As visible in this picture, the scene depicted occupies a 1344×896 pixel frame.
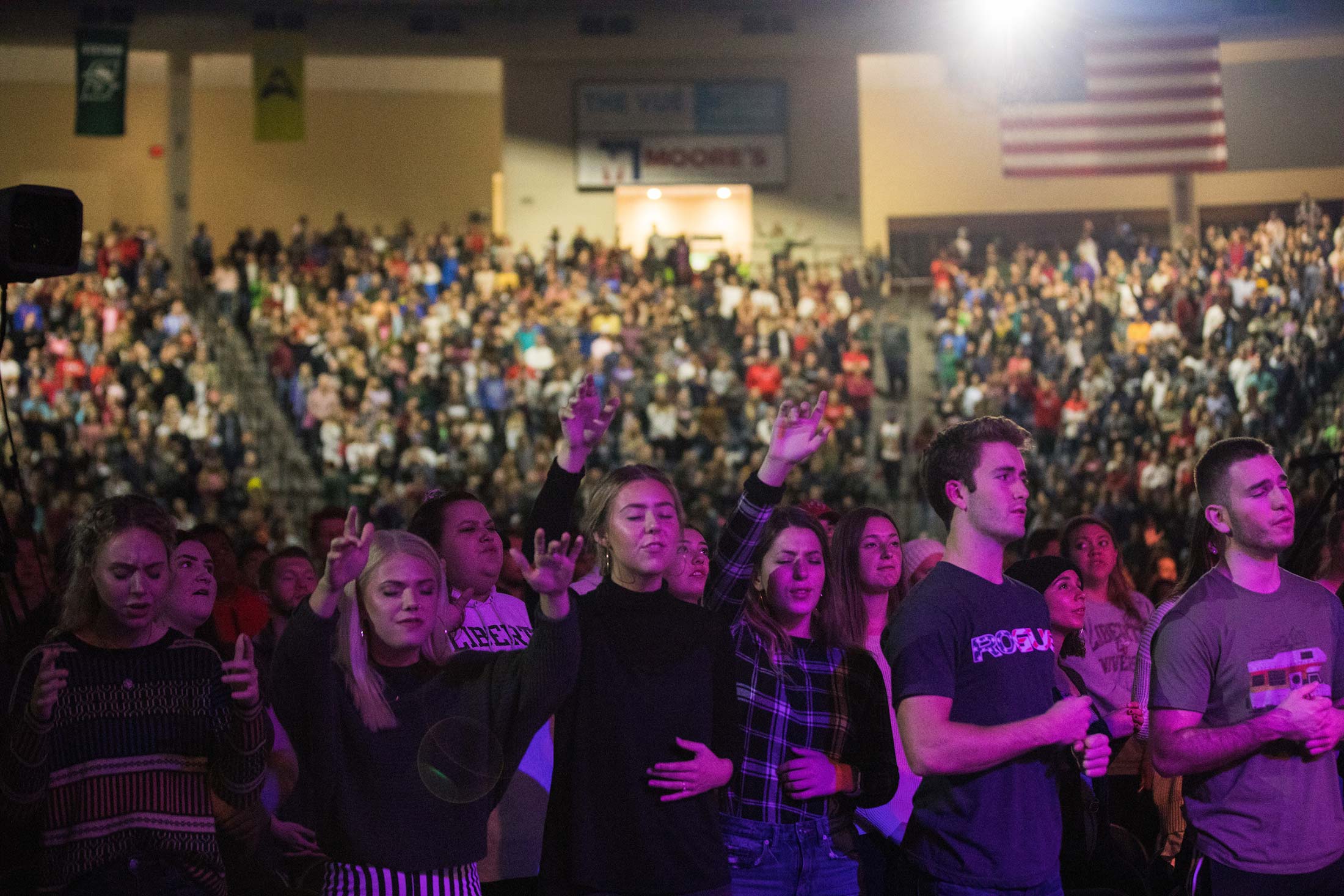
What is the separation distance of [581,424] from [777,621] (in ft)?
2.62

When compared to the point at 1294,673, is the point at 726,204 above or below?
above

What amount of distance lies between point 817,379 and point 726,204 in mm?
8390

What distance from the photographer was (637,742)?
10.4 feet

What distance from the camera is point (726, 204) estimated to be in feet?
85.8

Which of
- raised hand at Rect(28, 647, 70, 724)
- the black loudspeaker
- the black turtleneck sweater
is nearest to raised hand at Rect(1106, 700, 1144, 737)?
the black turtleneck sweater

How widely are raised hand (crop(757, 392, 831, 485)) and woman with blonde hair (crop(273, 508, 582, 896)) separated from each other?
706 millimetres

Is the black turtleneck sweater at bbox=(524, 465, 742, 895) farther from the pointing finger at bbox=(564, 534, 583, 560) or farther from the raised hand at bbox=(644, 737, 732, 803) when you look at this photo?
the pointing finger at bbox=(564, 534, 583, 560)

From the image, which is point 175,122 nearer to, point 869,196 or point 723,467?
point 869,196

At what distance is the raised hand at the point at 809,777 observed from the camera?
11.0ft

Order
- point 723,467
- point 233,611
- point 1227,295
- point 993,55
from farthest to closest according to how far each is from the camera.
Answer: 1. point 993,55
2. point 1227,295
3. point 723,467
4. point 233,611

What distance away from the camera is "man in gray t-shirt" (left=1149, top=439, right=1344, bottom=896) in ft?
10.7

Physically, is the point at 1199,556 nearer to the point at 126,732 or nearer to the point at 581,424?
the point at 581,424

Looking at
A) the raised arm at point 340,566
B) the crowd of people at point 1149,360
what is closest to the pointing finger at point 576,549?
the raised arm at point 340,566

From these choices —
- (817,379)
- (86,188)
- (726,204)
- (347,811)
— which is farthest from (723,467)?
(86,188)
